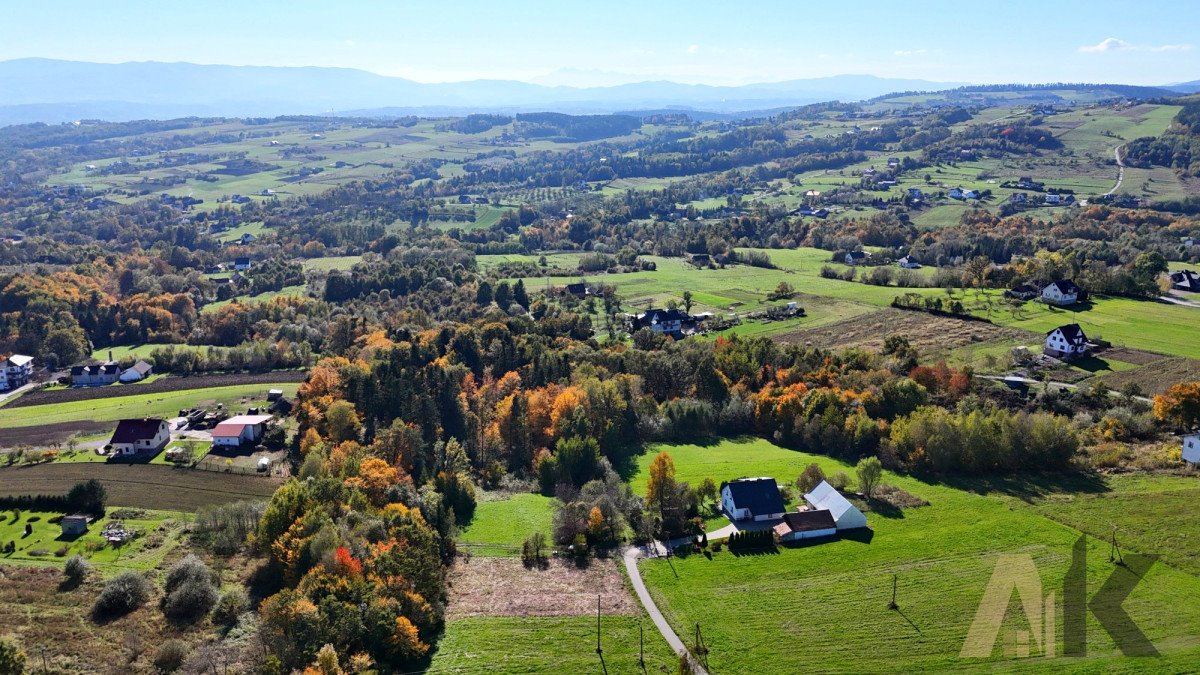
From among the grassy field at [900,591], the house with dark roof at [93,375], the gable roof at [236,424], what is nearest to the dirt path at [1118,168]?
the grassy field at [900,591]

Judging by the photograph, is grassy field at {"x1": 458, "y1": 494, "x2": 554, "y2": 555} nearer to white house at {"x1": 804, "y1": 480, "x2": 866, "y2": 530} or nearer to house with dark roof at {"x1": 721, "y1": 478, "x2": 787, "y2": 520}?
house with dark roof at {"x1": 721, "y1": 478, "x2": 787, "y2": 520}

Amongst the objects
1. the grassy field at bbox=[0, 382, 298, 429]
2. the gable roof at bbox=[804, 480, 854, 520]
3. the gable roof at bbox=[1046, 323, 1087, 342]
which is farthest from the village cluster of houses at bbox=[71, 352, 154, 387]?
the gable roof at bbox=[1046, 323, 1087, 342]

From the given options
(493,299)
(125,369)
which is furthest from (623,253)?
(125,369)

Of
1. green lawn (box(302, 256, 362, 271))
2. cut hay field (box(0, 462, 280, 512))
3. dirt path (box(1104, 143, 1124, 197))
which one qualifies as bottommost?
cut hay field (box(0, 462, 280, 512))

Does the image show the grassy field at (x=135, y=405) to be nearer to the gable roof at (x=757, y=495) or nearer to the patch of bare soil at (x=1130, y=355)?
the gable roof at (x=757, y=495)

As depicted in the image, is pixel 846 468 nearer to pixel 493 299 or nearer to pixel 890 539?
pixel 890 539
